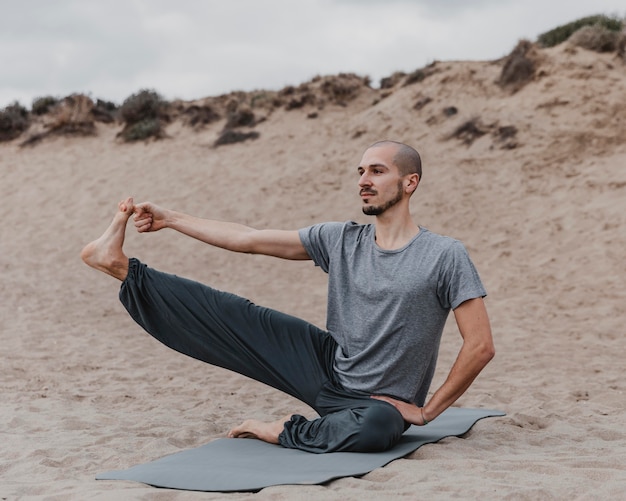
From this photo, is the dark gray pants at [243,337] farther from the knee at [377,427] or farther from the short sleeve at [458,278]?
the short sleeve at [458,278]

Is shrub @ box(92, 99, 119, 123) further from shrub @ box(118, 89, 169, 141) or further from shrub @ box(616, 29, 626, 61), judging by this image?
shrub @ box(616, 29, 626, 61)

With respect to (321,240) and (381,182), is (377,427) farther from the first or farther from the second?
(381,182)

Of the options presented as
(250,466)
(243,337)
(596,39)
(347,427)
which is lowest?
(250,466)

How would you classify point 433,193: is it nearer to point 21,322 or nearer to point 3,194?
point 21,322

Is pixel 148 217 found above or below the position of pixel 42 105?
below

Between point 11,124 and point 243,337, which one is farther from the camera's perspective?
point 11,124

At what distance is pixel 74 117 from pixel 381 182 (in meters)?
17.7

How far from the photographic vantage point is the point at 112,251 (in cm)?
370

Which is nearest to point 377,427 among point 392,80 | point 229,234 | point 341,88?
point 229,234

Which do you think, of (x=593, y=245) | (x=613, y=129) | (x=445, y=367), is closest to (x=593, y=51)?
(x=613, y=129)

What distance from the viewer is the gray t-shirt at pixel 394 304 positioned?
3.36m

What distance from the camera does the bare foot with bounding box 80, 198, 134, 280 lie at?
3705 millimetres

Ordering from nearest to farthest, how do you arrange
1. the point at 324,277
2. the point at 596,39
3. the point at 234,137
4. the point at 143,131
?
1. the point at 324,277
2. the point at 596,39
3. the point at 234,137
4. the point at 143,131

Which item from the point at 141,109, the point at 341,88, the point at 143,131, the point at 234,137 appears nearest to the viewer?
the point at 234,137
